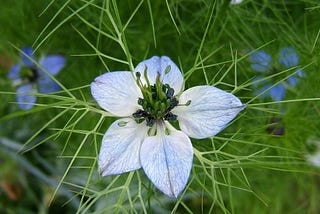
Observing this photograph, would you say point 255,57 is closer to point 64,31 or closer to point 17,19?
point 64,31

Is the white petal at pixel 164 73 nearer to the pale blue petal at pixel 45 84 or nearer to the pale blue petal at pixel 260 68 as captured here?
the pale blue petal at pixel 260 68

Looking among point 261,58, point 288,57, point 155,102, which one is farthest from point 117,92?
point 288,57

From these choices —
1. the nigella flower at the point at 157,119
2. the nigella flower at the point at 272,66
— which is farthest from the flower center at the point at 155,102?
the nigella flower at the point at 272,66

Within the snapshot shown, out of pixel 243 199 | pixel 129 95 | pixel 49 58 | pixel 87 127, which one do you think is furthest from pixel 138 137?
pixel 243 199

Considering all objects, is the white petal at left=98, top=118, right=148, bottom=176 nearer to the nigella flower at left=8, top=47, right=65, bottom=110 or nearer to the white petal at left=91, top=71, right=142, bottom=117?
the white petal at left=91, top=71, right=142, bottom=117

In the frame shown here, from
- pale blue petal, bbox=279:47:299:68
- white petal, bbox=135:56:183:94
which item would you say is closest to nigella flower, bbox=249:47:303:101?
pale blue petal, bbox=279:47:299:68

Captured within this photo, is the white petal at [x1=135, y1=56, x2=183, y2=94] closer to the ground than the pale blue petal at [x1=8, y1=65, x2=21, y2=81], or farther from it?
farther from it
